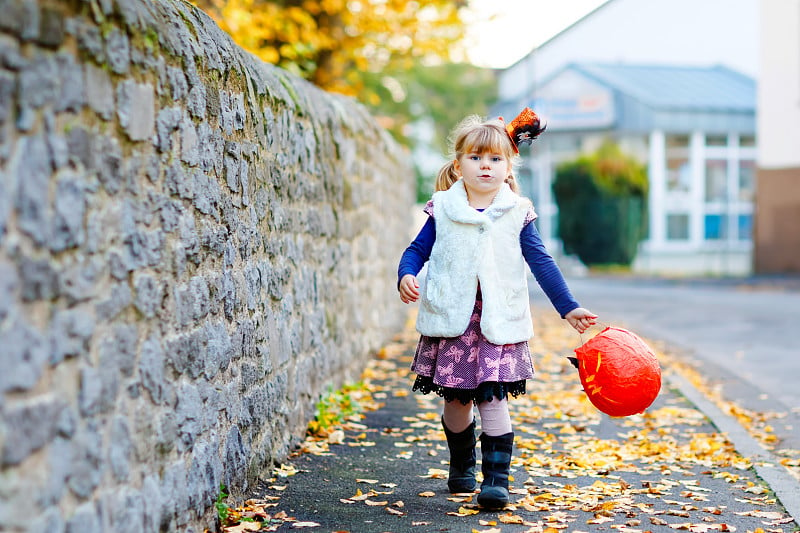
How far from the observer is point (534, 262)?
14.1 ft

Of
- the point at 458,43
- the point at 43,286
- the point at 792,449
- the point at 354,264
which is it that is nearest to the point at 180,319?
the point at 43,286

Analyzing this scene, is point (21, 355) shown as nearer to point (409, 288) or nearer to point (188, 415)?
point (188, 415)

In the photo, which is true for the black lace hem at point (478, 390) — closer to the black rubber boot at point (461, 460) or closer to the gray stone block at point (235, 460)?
the black rubber boot at point (461, 460)

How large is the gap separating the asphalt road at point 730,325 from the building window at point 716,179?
48.5 ft

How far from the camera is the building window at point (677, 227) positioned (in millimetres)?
36000

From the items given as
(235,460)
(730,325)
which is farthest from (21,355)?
(730,325)

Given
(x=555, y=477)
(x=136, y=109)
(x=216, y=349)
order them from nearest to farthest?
(x=136, y=109) → (x=216, y=349) → (x=555, y=477)

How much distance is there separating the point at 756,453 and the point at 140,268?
12.2ft

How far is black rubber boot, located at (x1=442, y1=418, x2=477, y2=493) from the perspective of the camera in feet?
14.4

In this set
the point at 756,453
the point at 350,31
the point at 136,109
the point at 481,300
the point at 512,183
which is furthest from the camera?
the point at 350,31

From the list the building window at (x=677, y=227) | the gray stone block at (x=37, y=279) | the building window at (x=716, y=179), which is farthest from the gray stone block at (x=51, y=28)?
the building window at (x=716, y=179)

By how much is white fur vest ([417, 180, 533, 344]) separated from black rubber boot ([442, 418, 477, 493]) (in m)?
0.50

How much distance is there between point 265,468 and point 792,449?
311 centimetres

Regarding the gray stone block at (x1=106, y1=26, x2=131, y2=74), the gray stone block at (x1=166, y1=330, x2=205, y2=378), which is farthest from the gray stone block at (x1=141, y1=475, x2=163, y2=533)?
the gray stone block at (x1=106, y1=26, x2=131, y2=74)
